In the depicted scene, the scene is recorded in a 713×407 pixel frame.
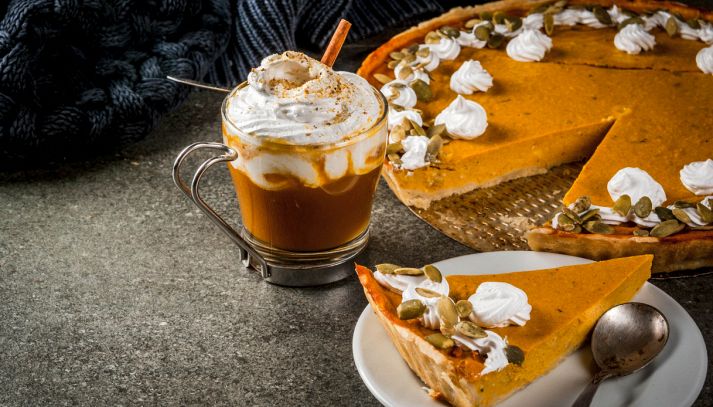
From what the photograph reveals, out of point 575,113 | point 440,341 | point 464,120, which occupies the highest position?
point 440,341

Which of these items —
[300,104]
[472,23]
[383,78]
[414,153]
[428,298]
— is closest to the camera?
[428,298]

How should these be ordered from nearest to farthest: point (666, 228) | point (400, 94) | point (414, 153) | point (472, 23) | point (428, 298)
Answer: point (428, 298)
point (666, 228)
point (414, 153)
point (400, 94)
point (472, 23)

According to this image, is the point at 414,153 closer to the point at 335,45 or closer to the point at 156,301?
the point at 335,45

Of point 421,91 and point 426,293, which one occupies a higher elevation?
point 426,293

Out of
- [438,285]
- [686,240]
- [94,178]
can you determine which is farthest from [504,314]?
[94,178]

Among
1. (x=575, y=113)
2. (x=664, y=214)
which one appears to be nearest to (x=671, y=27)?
(x=575, y=113)

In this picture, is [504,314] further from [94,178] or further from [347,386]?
[94,178]

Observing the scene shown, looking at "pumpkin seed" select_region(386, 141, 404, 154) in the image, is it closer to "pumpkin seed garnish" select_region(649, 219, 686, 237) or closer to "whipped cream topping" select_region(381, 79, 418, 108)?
"whipped cream topping" select_region(381, 79, 418, 108)
